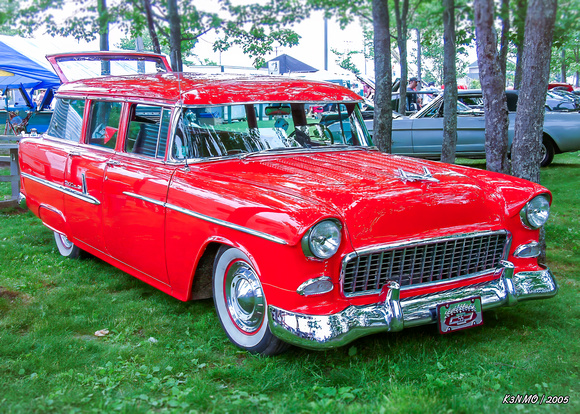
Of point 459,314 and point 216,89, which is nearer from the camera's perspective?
point 459,314

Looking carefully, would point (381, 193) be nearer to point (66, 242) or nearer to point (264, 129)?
point (264, 129)

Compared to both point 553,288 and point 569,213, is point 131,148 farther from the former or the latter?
point 569,213

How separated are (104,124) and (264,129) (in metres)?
1.43

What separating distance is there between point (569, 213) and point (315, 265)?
5371 mm

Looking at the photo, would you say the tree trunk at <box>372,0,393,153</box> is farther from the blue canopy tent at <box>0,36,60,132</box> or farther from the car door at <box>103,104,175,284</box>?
the blue canopy tent at <box>0,36,60,132</box>

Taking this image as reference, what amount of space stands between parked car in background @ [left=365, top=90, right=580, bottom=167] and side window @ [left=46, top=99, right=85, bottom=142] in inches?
257

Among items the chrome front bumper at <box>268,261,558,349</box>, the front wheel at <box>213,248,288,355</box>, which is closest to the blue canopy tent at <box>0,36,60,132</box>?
the front wheel at <box>213,248,288,355</box>

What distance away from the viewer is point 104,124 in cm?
471

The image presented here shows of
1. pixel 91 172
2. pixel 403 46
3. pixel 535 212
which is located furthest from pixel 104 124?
pixel 403 46

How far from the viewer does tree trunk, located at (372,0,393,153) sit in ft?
25.2

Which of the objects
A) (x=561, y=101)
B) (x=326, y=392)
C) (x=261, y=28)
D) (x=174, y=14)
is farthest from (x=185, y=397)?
(x=561, y=101)

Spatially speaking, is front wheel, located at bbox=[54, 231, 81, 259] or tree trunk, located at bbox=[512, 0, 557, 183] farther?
front wheel, located at bbox=[54, 231, 81, 259]

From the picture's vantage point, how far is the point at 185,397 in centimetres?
282

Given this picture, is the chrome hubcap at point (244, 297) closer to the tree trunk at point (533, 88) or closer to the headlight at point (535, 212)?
the headlight at point (535, 212)
